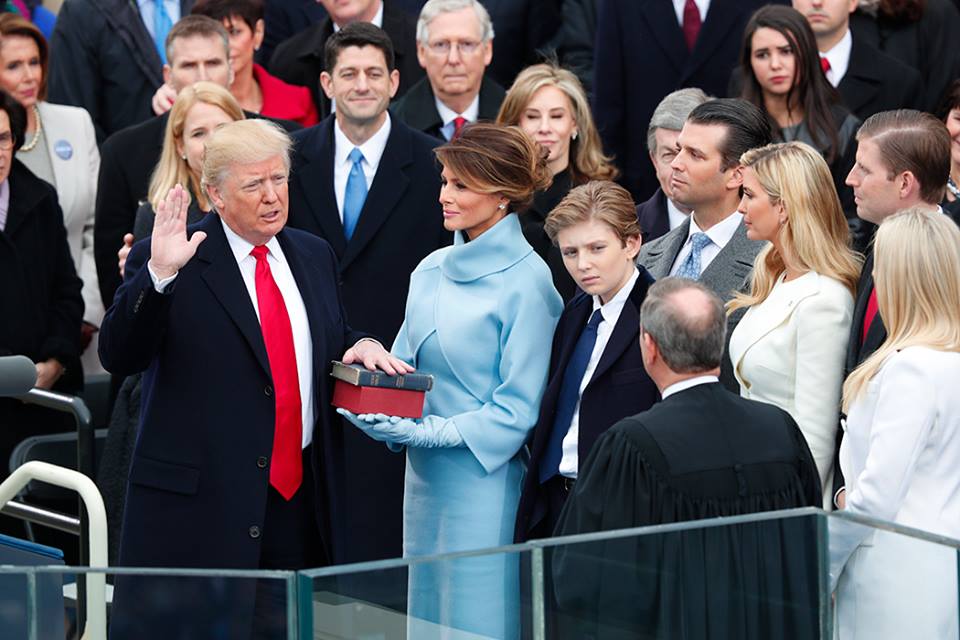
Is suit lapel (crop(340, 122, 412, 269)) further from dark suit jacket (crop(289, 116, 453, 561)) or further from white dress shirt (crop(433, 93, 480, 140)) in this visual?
white dress shirt (crop(433, 93, 480, 140))

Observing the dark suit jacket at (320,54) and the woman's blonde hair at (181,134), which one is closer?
the woman's blonde hair at (181,134)

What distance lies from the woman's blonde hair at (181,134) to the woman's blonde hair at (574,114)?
113 centimetres

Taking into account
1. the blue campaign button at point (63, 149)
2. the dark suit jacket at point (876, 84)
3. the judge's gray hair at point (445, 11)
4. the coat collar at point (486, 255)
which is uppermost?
the judge's gray hair at point (445, 11)

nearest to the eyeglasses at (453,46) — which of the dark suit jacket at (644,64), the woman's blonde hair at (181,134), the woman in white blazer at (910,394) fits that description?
the dark suit jacket at (644,64)

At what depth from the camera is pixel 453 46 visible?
7328 millimetres

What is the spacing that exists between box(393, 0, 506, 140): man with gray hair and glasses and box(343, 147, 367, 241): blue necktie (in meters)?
0.85

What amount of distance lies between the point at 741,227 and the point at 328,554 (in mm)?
1794

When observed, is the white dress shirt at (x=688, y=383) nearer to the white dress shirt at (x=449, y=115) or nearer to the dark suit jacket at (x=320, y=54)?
the white dress shirt at (x=449, y=115)

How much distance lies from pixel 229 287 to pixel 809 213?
177cm

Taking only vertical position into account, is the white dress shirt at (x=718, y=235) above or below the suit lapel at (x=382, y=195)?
A: below

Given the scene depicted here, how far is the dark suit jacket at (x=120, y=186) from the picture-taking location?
714cm

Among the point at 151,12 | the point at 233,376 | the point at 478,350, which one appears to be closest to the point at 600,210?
the point at 478,350

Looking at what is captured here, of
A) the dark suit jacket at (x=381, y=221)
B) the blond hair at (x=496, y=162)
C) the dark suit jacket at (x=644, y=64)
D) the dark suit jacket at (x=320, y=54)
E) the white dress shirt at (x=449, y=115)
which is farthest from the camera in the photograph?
the dark suit jacket at (x=320, y=54)

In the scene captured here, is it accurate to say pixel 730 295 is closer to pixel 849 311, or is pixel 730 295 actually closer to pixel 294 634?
pixel 849 311
